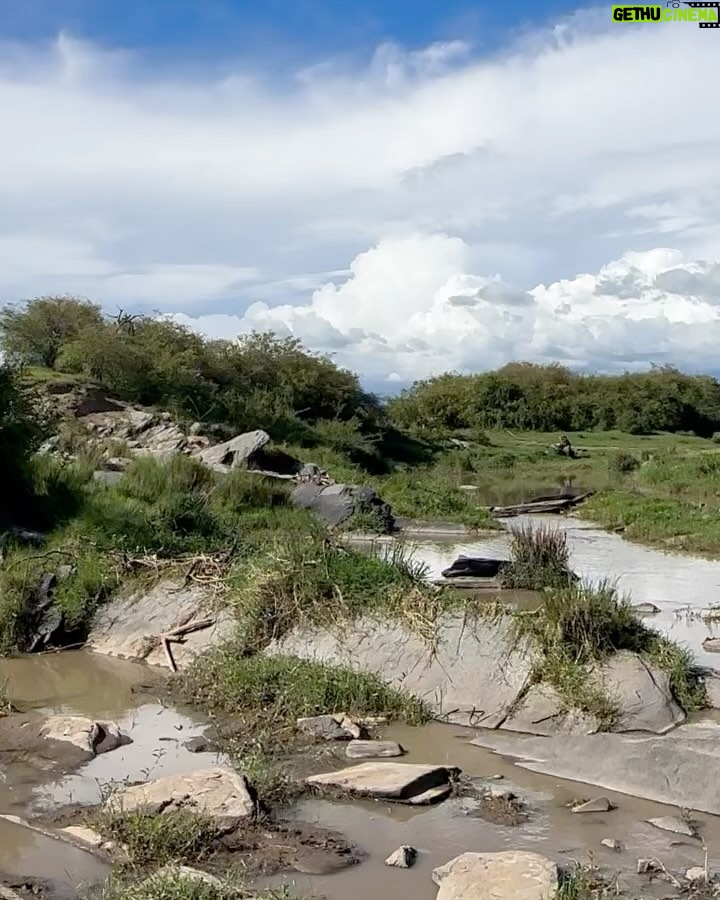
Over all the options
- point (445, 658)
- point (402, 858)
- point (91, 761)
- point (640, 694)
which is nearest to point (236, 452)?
point (445, 658)

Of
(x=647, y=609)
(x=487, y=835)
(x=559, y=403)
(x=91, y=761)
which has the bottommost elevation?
(x=647, y=609)

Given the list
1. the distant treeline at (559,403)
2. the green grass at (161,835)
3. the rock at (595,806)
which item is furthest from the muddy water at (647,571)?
the distant treeline at (559,403)

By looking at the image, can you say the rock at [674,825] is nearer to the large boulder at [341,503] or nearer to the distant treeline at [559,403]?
the large boulder at [341,503]

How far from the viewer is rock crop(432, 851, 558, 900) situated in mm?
5047

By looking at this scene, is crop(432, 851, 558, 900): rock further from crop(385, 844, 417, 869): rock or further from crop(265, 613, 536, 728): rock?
crop(265, 613, 536, 728): rock

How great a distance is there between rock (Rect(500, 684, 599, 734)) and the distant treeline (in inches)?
1477

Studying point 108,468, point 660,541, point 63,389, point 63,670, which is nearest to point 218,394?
point 63,389

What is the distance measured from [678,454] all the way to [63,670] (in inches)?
1212

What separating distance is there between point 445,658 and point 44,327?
24.5 metres

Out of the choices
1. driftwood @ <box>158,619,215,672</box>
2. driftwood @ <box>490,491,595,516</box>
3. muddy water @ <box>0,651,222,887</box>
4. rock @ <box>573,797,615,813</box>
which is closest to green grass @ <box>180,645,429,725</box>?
muddy water @ <box>0,651,222,887</box>

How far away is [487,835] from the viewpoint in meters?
6.16

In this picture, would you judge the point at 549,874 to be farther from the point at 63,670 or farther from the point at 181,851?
the point at 63,670

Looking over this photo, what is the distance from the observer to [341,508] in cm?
1883

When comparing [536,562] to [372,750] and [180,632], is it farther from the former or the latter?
[372,750]
